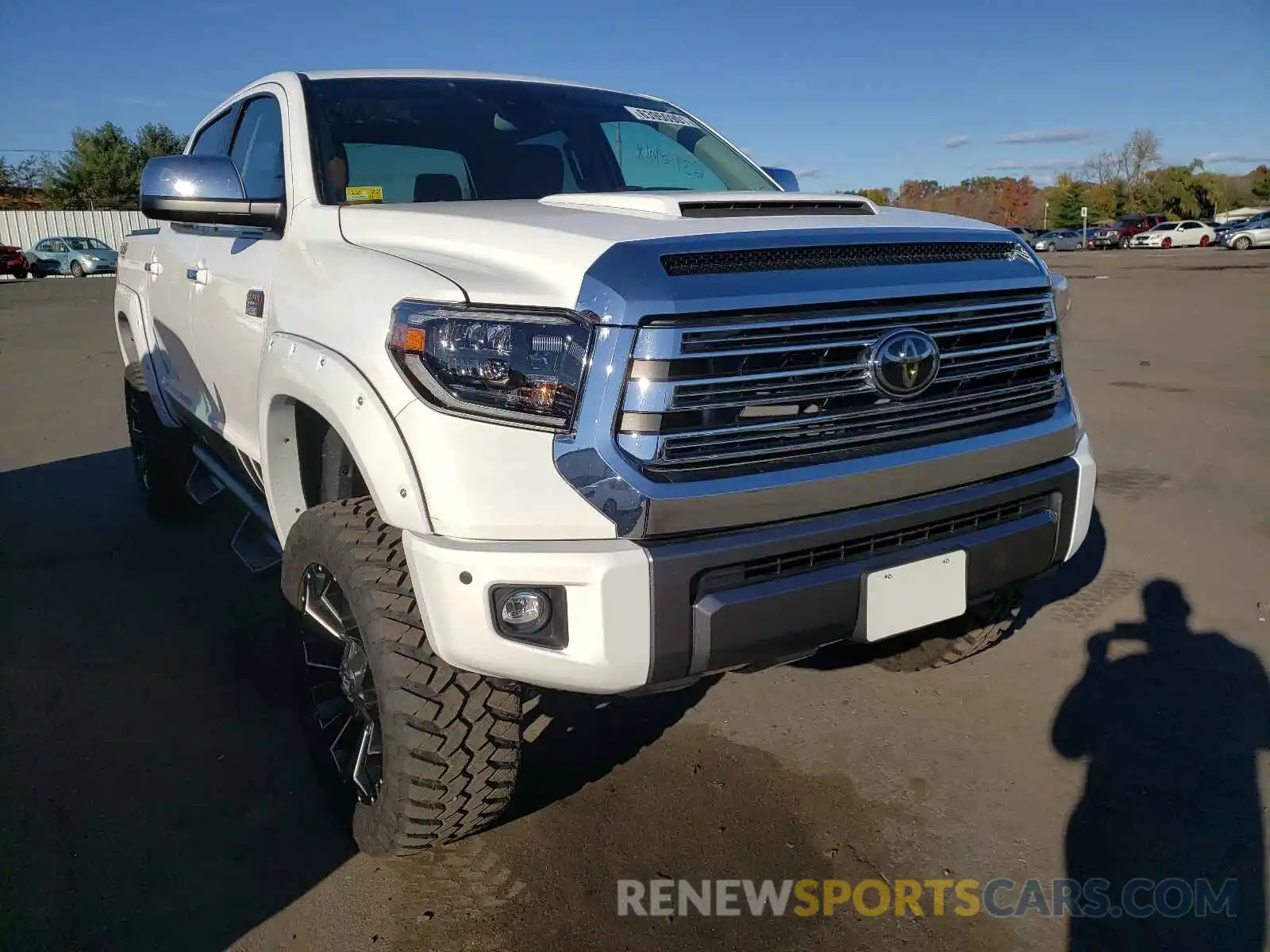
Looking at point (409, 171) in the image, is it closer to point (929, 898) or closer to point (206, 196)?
point (206, 196)

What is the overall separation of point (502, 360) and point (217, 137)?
3.20 metres

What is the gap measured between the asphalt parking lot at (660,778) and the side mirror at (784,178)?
1954 mm

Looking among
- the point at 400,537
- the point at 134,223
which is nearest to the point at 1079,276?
the point at 400,537

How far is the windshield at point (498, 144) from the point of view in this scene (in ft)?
10.5

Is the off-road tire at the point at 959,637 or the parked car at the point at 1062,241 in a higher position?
the parked car at the point at 1062,241

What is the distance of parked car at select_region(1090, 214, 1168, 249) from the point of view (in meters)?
48.3

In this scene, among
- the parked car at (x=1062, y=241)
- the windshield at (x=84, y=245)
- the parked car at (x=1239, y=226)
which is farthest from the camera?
the parked car at (x=1062, y=241)

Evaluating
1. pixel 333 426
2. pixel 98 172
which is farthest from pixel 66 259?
pixel 333 426

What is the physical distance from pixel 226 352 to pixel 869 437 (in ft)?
7.53

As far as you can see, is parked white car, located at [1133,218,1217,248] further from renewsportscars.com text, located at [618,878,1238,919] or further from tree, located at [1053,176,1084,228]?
renewsportscars.com text, located at [618,878,1238,919]

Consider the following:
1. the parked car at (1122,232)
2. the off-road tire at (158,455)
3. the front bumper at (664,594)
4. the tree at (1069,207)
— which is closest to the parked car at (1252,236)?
the parked car at (1122,232)

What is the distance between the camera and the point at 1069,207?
72.9m

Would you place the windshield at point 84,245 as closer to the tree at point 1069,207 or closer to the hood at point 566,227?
the hood at point 566,227

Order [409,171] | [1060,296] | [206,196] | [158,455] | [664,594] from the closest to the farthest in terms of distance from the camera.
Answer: [664,594], [1060,296], [206,196], [409,171], [158,455]
